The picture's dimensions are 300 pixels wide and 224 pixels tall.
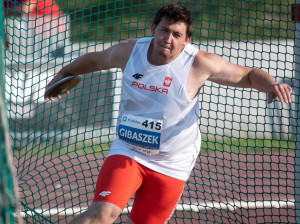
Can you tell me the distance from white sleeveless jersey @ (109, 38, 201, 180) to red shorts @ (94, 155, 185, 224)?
2.4 inches

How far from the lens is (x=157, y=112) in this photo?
3959 millimetres

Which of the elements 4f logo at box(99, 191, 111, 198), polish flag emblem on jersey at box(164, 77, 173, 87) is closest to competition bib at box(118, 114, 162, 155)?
polish flag emblem on jersey at box(164, 77, 173, 87)

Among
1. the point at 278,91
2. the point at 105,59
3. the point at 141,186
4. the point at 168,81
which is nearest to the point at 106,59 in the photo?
the point at 105,59

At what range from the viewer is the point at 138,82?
13.1ft

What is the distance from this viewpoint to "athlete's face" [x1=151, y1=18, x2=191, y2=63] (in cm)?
381

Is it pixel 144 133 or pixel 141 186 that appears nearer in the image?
pixel 144 133

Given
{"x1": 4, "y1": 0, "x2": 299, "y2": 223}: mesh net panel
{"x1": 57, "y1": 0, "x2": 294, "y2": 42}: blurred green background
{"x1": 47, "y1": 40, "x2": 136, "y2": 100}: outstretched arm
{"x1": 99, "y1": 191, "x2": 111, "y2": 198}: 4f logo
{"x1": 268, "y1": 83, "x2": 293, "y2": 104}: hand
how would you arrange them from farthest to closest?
{"x1": 57, "y1": 0, "x2": 294, "y2": 42}: blurred green background, {"x1": 4, "y1": 0, "x2": 299, "y2": 223}: mesh net panel, {"x1": 47, "y1": 40, "x2": 136, "y2": 100}: outstretched arm, {"x1": 99, "y1": 191, "x2": 111, "y2": 198}: 4f logo, {"x1": 268, "y1": 83, "x2": 293, "y2": 104}: hand

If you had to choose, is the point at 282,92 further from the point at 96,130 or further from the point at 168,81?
the point at 96,130

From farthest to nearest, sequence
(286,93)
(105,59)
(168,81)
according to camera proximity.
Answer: (105,59) → (168,81) → (286,93)

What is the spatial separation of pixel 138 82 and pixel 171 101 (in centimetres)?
29

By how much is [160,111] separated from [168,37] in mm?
556

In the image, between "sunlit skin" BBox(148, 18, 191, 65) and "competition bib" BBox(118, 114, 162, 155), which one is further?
Answer: "competition bib" BBox(118, 114, 162, 155)

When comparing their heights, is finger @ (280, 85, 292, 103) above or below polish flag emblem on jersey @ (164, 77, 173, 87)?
above

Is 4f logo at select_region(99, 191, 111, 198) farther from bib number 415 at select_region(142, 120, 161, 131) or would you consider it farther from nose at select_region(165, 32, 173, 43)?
nose at select_region(165, 32, 173, 43)
